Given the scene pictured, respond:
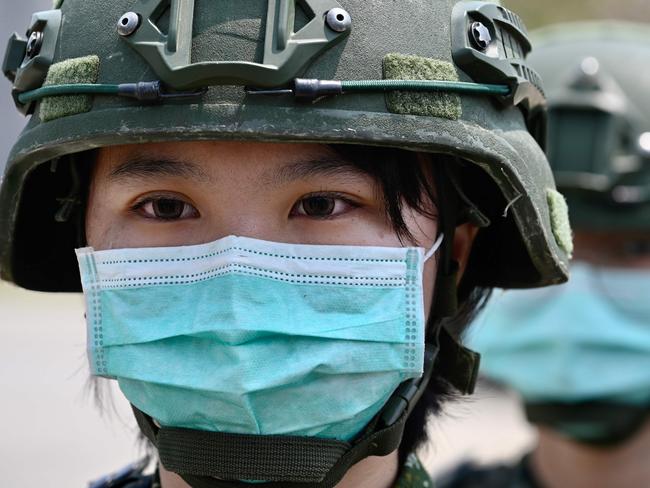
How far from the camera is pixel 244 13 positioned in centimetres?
244

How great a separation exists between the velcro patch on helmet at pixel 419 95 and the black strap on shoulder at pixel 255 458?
2.26 ft

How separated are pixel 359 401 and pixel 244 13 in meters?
0.83

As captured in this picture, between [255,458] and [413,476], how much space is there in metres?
0.61

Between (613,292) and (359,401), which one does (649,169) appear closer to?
(613,292)

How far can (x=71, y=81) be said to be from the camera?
2592 millimetres

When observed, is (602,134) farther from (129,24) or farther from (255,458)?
(255,458)

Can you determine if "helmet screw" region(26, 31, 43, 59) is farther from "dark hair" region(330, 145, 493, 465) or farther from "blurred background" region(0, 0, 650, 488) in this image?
"blurred background" region(0, 0, 650, 488)

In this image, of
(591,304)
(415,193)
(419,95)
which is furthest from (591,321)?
(419,95)

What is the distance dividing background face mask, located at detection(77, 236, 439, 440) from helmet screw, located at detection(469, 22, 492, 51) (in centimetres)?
50

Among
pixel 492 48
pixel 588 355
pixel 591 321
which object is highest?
pixel 492 48

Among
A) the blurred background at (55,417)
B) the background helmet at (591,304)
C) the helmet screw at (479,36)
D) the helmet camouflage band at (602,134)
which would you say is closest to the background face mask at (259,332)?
the helmet screw at (479,36)

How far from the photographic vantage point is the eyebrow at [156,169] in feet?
8.07

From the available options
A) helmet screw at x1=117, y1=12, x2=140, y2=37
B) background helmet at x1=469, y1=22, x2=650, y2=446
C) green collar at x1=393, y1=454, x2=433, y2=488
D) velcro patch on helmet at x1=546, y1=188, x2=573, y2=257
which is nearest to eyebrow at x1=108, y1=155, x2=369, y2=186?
helmet screw at x1=117, y1=12, x2=140, y2=37

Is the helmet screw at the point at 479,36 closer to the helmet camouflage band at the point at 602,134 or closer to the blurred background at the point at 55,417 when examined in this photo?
the helmet camouflage band at the point at 602,134
